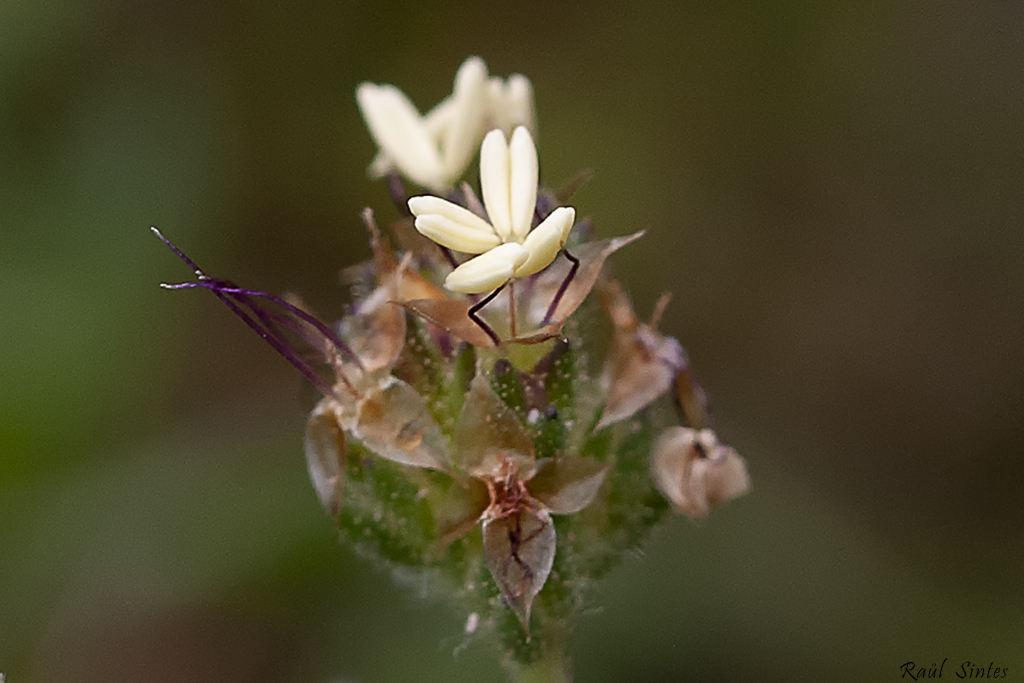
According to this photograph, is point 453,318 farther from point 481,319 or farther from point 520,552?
point 520,552

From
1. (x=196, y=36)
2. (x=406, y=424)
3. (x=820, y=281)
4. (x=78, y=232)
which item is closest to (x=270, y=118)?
(x=196, y=36)

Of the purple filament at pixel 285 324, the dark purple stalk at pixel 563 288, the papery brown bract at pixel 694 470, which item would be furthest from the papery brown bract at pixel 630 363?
the purple filament at pixel 285 324

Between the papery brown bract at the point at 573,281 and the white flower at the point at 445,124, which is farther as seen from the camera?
the white flower at the point at 445,124

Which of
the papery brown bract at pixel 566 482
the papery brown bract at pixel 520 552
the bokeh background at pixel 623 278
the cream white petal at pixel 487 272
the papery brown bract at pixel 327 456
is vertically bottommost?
the bokeh background at pixel 623 278

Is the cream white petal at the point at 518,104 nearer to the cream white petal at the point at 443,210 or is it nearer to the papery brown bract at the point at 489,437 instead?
the cream white petal at the point at 443,210

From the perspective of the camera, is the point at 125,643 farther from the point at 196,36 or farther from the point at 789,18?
the point at 789,18

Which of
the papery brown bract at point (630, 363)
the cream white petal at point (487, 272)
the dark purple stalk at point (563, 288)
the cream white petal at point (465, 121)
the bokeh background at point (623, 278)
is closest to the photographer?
the cream white petal at point (487, 272)

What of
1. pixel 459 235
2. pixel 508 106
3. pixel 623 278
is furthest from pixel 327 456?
pixel 623 278
